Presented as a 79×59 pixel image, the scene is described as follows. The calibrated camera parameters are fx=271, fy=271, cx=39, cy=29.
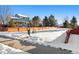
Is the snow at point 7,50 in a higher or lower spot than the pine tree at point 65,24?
lower

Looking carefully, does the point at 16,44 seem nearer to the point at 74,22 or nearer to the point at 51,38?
the point at 51,38

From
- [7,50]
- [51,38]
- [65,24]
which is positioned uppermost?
[65,24]

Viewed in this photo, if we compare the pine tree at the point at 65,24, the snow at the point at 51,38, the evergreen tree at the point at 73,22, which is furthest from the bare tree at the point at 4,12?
the evergreen tree at the point at 73,22

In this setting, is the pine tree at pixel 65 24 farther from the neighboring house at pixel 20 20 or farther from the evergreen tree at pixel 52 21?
the neighboring house at pixel 20 20

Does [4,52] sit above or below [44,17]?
below

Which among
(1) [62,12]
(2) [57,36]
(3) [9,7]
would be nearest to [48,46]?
(2) [57,36]

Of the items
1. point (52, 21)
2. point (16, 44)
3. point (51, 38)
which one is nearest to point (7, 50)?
point (16, 44)

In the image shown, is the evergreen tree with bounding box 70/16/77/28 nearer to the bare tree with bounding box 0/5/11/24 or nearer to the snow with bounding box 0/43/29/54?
the snow with bounding box 0/43/29/54

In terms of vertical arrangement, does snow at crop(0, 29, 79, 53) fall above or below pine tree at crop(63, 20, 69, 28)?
below

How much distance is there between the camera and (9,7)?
401 centimetres

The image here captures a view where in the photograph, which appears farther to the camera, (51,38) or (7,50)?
(51,38)

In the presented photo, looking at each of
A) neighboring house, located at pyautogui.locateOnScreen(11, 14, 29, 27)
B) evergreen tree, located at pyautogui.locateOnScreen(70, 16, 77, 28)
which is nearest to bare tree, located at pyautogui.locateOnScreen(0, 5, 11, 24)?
neighboring house, located at pyautogui.locateOnScreen(11, 14, 29, 27)
